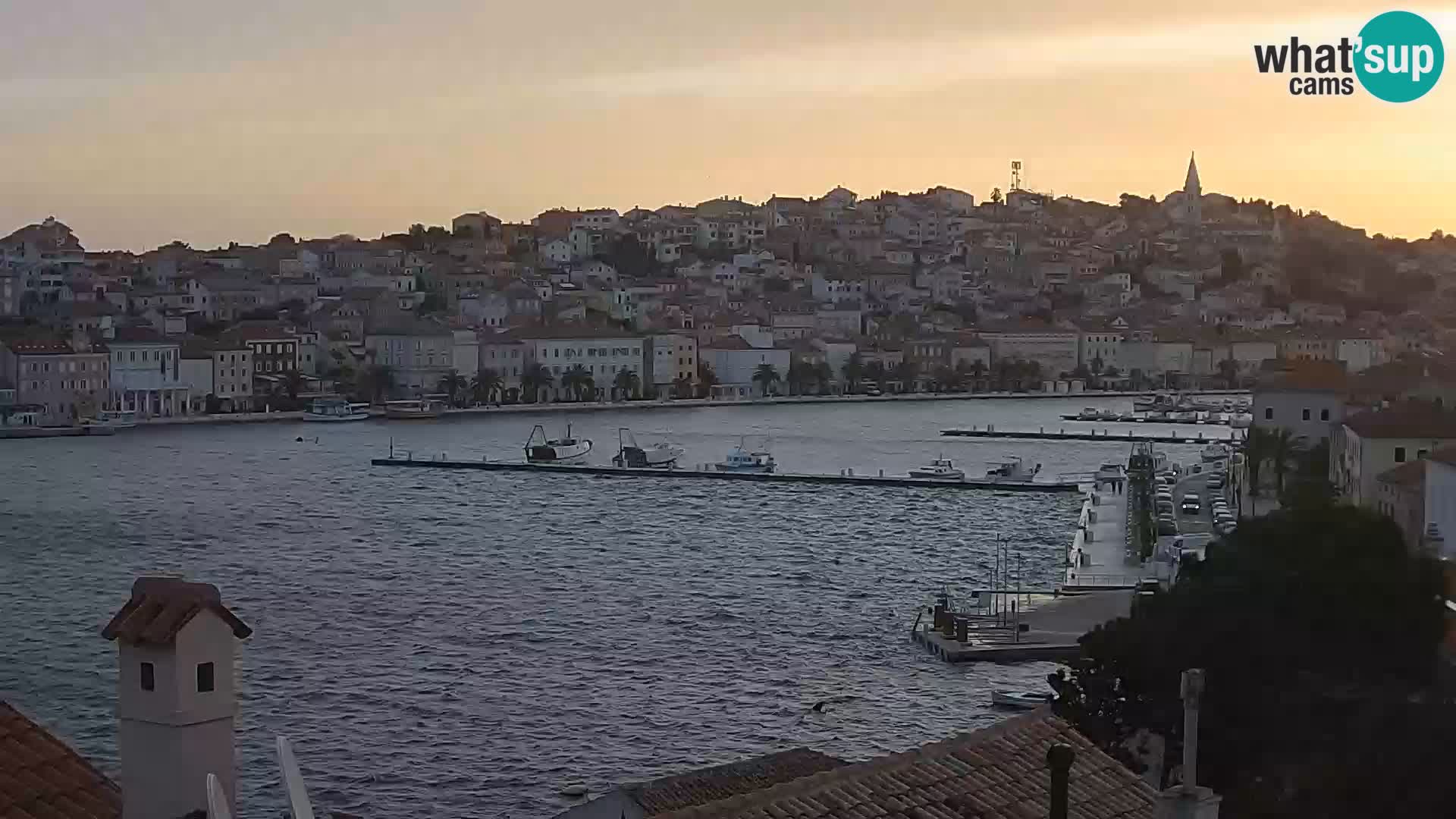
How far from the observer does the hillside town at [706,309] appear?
35000 millimetres

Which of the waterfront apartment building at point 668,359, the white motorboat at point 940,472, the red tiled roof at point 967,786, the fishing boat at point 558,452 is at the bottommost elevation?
the white motorboat at point 940,472

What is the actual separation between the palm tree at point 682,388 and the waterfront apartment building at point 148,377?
8.61m

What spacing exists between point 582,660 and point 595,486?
11.0 m

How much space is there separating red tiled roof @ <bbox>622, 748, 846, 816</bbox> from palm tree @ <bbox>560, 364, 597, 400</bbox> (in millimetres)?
30934

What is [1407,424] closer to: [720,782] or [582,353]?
[720,782]

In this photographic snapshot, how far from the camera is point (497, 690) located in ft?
29.0

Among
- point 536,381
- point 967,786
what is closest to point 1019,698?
point 967,786

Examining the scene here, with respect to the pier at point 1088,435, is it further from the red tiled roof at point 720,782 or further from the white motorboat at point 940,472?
the red tiled roof at point 720,782

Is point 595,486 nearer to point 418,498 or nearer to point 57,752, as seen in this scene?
point 418,498

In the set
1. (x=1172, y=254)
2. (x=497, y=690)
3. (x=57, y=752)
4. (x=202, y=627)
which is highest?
(x=1172, y=254)

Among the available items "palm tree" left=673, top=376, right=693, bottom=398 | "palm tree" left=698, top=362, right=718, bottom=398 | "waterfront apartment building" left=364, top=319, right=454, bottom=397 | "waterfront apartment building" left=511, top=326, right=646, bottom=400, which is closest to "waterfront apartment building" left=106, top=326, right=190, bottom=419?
"waterfront apartment building" left=364, top=319, right=454, bottom=397

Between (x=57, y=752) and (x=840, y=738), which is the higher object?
(x=57, y=752)

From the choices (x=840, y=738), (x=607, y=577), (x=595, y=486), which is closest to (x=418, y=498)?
(x=595, y=486)

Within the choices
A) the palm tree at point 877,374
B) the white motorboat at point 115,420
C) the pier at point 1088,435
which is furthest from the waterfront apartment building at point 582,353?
the pier at point 1088,435
